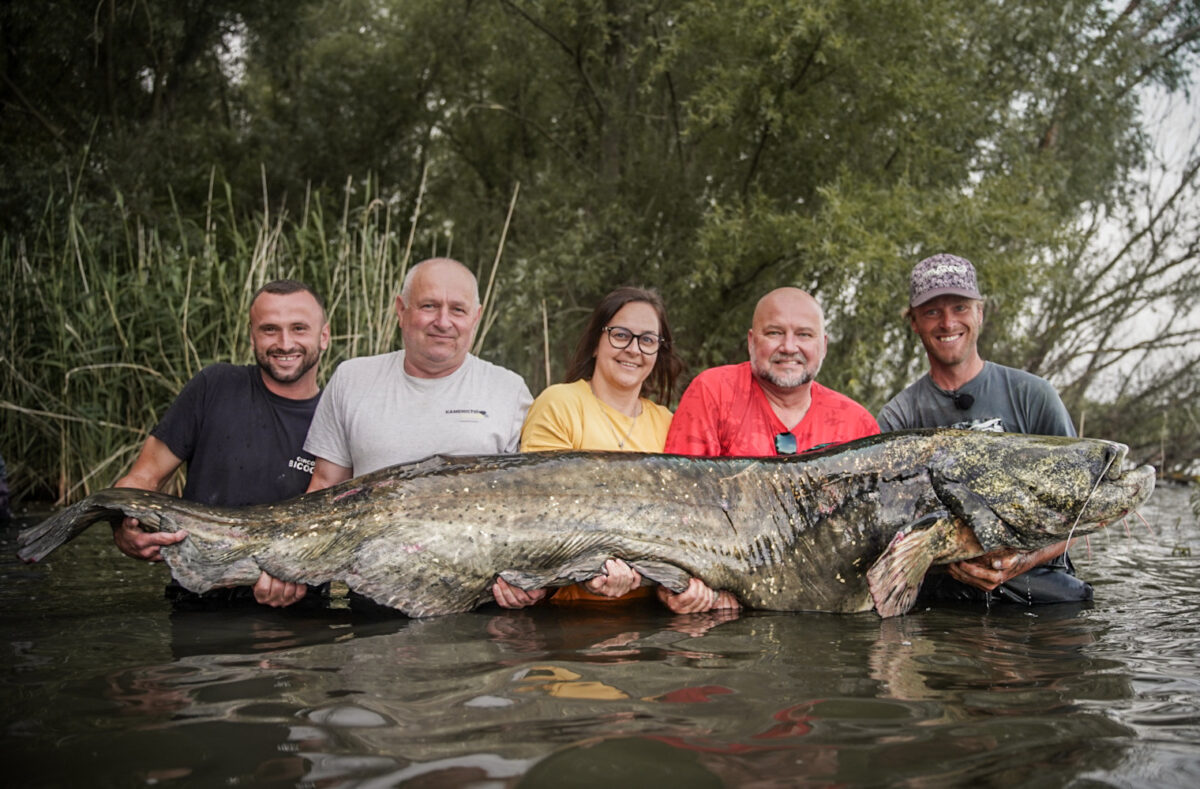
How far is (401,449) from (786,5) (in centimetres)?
727

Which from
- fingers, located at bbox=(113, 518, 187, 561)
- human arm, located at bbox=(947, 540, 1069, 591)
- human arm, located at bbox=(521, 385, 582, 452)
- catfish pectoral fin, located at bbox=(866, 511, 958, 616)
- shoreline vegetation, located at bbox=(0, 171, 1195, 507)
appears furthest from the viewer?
shoreline vegetation, located at bbox=(0, 171, 1195, 507)

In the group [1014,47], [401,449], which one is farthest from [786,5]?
[401,449]

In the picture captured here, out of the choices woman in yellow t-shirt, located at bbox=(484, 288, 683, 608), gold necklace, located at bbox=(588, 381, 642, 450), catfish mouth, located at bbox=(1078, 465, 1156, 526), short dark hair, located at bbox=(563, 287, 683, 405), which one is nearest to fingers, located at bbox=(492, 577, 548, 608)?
woman in yellow t-shirt, located at bbox=(484, 288, 683, 608)

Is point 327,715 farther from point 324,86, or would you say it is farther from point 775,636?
point 324,86

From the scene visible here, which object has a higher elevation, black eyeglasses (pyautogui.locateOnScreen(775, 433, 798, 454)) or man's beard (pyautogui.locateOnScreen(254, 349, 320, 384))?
man's beard (pyautogui.locateOnScreen(254, 349, 320, 384))

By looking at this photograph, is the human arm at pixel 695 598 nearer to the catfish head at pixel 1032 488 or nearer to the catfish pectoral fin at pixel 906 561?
the catfish pectoral fin at pixel 906 561

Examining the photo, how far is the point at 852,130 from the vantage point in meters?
10.1

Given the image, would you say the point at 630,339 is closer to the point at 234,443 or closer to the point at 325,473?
the point at 325,473

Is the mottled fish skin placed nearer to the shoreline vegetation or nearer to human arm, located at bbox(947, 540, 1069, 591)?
human arm, located at bbox(947, 540, 1069, 591)

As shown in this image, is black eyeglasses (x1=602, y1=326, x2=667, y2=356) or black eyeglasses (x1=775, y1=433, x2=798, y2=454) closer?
black eyeglasses (x1=602, y1=326, x2=667, y2=356)

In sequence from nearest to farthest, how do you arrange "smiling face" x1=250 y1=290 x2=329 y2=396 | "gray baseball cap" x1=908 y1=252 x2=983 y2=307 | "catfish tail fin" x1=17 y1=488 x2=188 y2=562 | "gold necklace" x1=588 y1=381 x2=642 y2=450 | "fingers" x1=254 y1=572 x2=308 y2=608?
"catfish tail fin" x1=17 y1=488 x2=188 y2=562
"fingers" x1=254 y1=572 x2=308 y2=608
"gold necklace" x1=588 y1=381 x2=642 y2=450
"smiling face" x1=250 y1=290 x2=329 y2=396
"gray baseball cap" x1=908 y1=252 x2=983 y2=307

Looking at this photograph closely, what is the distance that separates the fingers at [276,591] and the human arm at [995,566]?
105 inches

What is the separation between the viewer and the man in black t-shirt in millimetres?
4363

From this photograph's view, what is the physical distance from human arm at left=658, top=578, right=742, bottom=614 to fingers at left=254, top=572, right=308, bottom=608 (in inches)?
55.7
